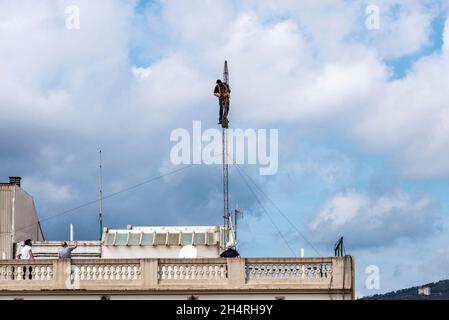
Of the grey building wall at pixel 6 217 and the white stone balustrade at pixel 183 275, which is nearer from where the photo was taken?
the white stone balustrade at pixel 183 275

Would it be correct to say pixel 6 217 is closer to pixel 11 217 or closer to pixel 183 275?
pixel 11 217

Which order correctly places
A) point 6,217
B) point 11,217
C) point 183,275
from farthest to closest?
point 11,217, point 6,217, point 183,275

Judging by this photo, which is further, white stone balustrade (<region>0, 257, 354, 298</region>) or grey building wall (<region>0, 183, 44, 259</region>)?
grey building wall (<region>0, 183, 44, 259</region>)

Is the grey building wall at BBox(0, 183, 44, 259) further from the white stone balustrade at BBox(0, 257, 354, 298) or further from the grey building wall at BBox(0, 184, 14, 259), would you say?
the white stone balustrade at BBox(0, 257, 354, 298)

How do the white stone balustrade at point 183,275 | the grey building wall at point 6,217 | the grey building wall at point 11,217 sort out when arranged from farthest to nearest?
the grey building wall at point 6,217 < the grey building wall at point 11,217 < the white stone balustrade at point 183,275

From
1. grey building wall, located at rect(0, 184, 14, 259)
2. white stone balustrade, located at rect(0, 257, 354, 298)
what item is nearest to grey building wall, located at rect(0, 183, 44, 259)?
grey building wall, located at rect(0, 184, 14, 259)

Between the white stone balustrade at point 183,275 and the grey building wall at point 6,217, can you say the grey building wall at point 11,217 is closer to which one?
the grey building wall at point 6,217

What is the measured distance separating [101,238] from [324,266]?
1832 cm

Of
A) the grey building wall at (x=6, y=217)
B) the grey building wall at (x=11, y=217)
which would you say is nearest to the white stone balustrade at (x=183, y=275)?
the grey building wall at (x=11, y=217)

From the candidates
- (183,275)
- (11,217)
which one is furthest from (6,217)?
(183,275)

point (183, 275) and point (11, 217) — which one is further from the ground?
point (11, 217)

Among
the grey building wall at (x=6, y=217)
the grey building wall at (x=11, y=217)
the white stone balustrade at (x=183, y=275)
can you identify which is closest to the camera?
the white stone balustrade at (x=183, y=275)

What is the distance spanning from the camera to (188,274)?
36.2 meters
